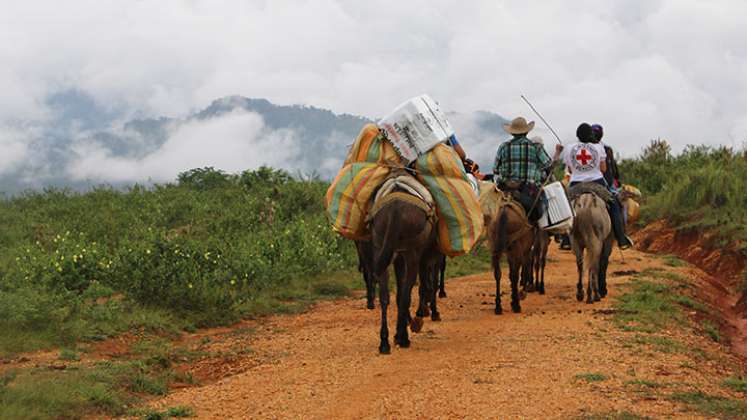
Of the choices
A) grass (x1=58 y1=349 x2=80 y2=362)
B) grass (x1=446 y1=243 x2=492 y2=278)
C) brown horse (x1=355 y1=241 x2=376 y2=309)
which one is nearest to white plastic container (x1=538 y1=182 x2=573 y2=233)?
brown horse (x1=355 y1=241 x2=376 y2=309)

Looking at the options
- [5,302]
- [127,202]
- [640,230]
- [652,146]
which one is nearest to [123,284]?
[5,302]

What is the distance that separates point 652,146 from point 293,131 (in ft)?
305

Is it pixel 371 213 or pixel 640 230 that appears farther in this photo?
pixel 640 230

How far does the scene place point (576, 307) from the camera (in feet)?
39.7

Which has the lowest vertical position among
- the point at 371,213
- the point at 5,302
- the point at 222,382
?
the point at 222,382

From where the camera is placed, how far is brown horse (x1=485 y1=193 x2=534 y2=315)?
452 inches

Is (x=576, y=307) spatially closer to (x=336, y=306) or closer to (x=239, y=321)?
(x=336, y=306)

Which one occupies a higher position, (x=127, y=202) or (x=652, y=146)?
(x=652, y=146)

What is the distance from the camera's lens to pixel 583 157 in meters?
12.7

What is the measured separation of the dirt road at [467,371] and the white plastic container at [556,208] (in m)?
1.25

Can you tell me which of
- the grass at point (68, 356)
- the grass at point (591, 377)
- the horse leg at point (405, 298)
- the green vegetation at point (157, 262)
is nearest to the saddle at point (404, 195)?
the horse leg at point (405, 298)

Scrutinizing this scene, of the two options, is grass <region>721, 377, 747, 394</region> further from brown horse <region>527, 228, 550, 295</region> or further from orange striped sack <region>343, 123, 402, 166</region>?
brown horse <region>527, 228, 550, 295</region>

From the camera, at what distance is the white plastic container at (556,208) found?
38.7 ft

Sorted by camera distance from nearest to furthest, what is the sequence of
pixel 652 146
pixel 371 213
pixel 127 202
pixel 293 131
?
pixel 371 213
pixel 127 202
pixel 652 146
pixel 293 131
